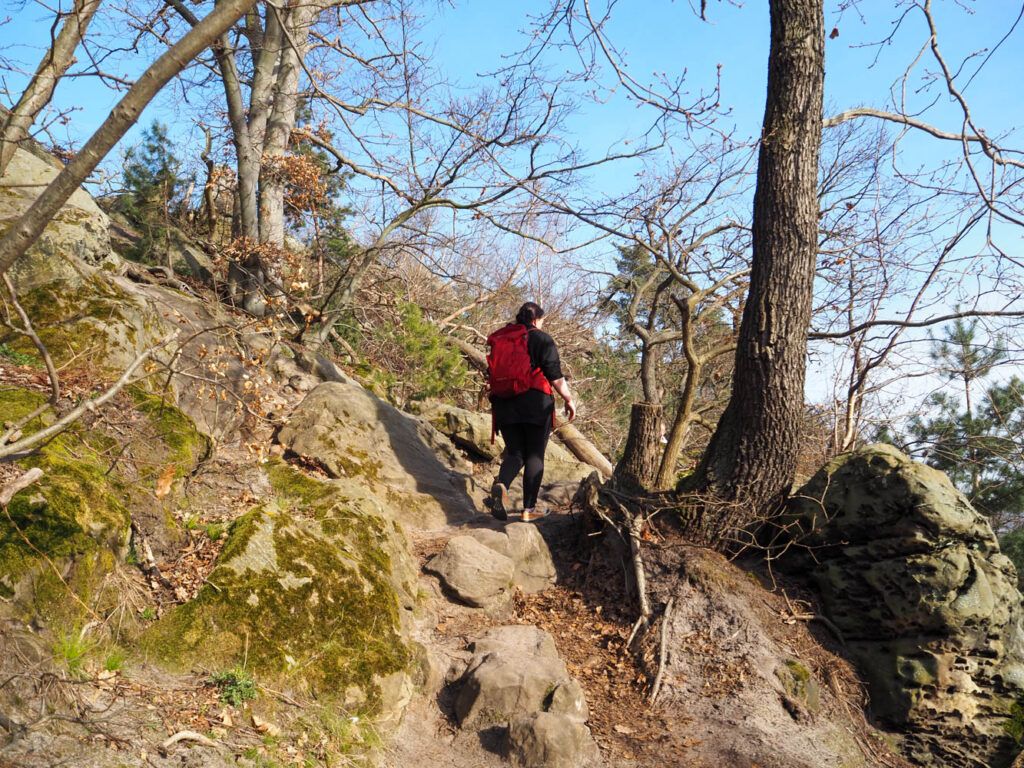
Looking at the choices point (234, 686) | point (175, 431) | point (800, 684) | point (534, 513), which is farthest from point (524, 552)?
point (234, 686)

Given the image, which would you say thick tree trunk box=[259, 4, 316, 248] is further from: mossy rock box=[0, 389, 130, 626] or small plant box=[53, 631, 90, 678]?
small plant box=[53, 631, 90, 678]

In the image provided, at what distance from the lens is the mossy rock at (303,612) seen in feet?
13.9

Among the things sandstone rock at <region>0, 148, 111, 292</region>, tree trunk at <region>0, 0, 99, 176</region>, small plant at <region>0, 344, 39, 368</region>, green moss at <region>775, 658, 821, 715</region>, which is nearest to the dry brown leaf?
small plant at <region>0, 344, 39, 368</region>

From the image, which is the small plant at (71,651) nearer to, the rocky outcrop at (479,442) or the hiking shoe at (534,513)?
the hiking shoe at (534,513)

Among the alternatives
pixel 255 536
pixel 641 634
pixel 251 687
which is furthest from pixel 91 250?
pixel 641 634

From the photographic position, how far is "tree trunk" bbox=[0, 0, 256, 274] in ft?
8.63

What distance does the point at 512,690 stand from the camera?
4910 millimetres

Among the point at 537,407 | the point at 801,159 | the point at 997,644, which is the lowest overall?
the point at 997,644

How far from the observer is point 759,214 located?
666cm

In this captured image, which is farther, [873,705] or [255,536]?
[873,705]

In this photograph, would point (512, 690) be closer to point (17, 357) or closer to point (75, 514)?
point (75, 514)

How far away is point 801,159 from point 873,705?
458 cm

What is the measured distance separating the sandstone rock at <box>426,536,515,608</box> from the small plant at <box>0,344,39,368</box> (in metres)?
3.53

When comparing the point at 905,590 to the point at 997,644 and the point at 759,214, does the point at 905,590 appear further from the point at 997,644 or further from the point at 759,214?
the point at 759,214
